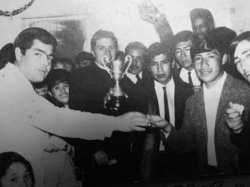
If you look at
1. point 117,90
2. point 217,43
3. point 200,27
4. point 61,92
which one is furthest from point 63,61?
point 217,43

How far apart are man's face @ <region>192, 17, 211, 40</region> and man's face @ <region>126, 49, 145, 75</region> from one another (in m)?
0.44

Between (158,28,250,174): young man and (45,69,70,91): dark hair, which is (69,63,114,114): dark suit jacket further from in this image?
(158,28,250,174): young man

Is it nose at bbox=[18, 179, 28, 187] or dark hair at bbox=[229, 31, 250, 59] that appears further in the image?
dark hair at bbox=[229, 31, 250, 59]

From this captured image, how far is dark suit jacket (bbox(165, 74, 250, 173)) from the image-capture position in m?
2.28

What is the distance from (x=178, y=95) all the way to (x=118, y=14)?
29.8 inches

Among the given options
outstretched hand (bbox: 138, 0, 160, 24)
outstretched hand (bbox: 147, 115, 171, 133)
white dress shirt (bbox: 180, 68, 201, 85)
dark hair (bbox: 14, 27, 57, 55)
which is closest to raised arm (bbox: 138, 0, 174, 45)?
outstretched hand (bbox: 138, 0, 160, 24)

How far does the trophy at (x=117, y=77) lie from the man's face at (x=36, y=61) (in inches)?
16.6

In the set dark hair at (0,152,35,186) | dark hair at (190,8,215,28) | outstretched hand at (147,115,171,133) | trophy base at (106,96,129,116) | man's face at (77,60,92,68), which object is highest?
dark hair at (190,8,215,28)

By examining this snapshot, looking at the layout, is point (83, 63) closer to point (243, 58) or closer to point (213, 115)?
point (213, 115)

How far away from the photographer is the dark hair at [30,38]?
7.61ft

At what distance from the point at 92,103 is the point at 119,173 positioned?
1.78 ft

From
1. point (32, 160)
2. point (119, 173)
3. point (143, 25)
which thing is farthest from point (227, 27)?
point (32, 160)

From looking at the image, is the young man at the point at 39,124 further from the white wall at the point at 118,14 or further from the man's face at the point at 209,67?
the man's face at the point at 209,67

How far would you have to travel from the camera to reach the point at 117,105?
2.29 metres
